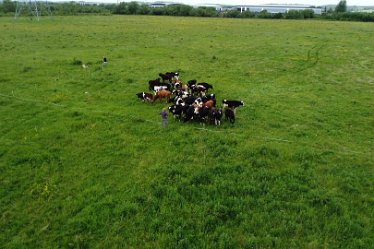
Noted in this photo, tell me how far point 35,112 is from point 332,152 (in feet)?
39.7

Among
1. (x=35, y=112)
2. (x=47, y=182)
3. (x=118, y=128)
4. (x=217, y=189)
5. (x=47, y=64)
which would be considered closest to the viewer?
(x=217, y=189)

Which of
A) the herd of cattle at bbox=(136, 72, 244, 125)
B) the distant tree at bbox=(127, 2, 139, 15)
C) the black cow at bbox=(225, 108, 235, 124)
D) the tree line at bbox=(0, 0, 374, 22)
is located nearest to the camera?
the herd of cattle at bbox=(136, 72, 244, 125)

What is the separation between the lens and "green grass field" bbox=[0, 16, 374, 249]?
8805 millimetres

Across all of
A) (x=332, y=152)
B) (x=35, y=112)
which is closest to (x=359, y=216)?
(x=332, y=152)

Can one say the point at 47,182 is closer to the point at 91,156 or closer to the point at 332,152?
the point at 91,156

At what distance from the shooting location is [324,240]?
837 cm

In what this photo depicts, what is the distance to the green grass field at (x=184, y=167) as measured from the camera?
8.80m

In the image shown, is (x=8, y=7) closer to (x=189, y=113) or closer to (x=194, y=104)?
(x=194, y=104)

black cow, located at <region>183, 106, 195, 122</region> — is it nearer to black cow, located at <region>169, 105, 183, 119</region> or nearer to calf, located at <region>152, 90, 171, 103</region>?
black cow, located at <region>169, 105, 183, 119</region>

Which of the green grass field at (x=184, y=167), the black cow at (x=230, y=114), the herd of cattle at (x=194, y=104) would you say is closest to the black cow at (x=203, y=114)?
the herd of cattle at (x=194, y=104)

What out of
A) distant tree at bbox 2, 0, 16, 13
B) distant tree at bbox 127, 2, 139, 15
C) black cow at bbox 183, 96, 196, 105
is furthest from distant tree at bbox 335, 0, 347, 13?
black cow at bbox 183, 96, 196, 105

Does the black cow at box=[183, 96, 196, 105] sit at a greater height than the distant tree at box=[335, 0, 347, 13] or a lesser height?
lesser

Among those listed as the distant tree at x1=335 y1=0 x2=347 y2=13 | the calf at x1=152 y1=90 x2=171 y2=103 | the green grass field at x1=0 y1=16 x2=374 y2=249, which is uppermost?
the distant tree at x1=335 y1=0 x2=347 y2=13

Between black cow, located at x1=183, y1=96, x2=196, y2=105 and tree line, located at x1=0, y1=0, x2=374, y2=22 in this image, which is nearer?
black cow, located at x1=183, y1=96, x2=196, y2=105
